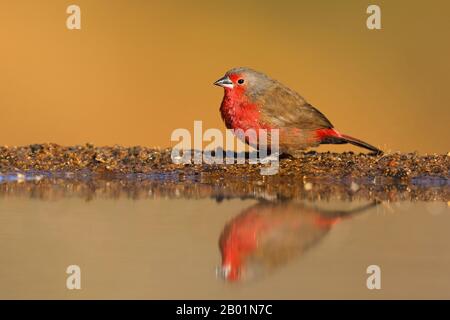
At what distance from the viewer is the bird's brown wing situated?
300 inches

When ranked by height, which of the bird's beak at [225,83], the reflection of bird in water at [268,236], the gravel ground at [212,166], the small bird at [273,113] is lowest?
the reflection of bird in water at [268,236]

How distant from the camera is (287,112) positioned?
25.3 ft

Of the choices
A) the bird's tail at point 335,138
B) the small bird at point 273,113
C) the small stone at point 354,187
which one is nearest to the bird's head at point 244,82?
the small bird at point 273,113

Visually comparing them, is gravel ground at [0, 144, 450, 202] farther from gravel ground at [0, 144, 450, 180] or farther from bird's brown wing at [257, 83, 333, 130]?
bird's brown wing at [257, 83, 333, 130]

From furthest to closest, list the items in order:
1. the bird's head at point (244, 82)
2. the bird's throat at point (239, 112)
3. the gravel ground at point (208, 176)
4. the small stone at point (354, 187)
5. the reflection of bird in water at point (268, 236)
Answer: the bird's head at point (244, 82) → the bird's throat at point (239, 112) → the small stone at point (354, 187) → the gravel ground at point (208, 176) → the reflection of bird in water at point (268, 236)

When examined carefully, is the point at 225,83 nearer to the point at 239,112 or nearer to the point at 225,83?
the point at 225,83

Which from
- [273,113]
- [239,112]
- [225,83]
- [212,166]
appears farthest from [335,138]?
[212,166]

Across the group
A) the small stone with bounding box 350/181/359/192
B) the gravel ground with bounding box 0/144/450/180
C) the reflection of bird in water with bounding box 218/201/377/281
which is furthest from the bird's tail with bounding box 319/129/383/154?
the reflection of bird in water with bounding box 218/201/377/281

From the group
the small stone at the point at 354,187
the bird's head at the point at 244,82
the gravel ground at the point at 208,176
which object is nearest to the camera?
the gravel ground at the point at 208,176

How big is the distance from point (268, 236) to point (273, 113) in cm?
376

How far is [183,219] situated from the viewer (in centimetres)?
447

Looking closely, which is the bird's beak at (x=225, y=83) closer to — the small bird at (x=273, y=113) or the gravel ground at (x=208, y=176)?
the small bird at (x=273, y=113)

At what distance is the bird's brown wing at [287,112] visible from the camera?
7621 mm

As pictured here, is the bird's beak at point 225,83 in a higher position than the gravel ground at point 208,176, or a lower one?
higher
